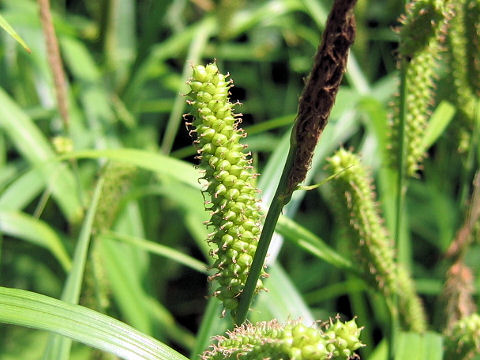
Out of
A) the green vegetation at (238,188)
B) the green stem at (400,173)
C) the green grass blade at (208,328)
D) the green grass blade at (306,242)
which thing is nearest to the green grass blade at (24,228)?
the green vegetation at (238,188)

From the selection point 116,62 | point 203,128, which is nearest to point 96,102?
point 116,62

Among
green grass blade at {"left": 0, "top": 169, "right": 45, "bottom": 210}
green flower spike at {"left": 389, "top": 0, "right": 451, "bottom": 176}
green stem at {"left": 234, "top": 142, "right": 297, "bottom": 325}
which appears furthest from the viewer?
green grass blade at {"left": 0, "top": 169, "right": 45, "bottom": 210}

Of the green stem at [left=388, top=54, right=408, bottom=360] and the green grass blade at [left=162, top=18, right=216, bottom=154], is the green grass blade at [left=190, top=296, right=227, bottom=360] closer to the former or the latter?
the green stem at [left=388, top=54, right=408, bottom=360]

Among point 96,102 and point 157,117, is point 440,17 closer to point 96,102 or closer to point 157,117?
point 96,102

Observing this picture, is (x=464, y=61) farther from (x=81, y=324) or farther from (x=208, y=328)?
(x=81, y=324)

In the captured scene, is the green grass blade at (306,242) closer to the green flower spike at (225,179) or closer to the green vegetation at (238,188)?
the green vegetation at (238,188)

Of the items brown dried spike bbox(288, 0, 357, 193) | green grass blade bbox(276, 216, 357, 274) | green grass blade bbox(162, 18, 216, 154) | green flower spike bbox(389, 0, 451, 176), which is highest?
green grass blade bbox(162, 18, 216, 154)

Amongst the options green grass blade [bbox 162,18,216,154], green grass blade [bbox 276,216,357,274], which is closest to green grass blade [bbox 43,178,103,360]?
green grass blade [bbox 276,216,357,274]

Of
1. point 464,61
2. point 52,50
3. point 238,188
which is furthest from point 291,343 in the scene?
point 52,50
